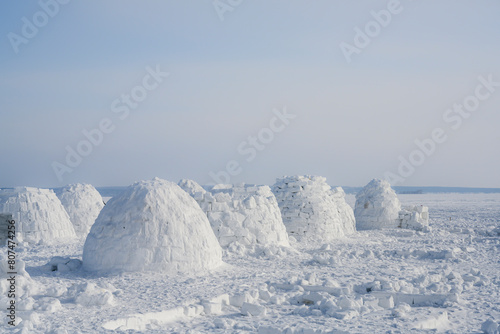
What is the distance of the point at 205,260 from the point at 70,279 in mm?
2109

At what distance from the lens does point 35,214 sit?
524 inches

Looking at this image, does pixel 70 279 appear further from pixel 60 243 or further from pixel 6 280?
pixel 60 243

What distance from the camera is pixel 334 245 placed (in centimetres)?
1355

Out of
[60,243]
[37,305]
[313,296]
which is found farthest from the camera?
[60,243]

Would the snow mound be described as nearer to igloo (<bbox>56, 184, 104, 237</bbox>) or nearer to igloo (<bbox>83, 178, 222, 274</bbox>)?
igloo (<bbox>56, 184, 104, 237</bbox>)

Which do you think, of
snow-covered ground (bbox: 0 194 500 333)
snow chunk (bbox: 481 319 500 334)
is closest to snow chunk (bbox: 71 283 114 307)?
snow-covered ground (bbox: 0 194 500 333)

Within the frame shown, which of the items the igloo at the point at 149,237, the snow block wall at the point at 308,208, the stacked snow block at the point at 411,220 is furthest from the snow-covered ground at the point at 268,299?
the stacked snow block at the point at 411,220

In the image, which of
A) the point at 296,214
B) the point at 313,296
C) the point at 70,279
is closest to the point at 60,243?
the point at 70,279

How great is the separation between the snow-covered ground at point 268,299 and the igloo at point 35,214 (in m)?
3.34

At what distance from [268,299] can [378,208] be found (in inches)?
508

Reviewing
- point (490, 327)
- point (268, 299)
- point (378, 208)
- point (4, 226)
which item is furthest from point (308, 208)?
point (490, 327)

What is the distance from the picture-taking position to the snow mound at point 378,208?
18.8m

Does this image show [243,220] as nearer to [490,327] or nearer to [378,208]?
[490,327]

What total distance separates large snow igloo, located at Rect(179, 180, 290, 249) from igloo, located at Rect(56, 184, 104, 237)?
566cm
